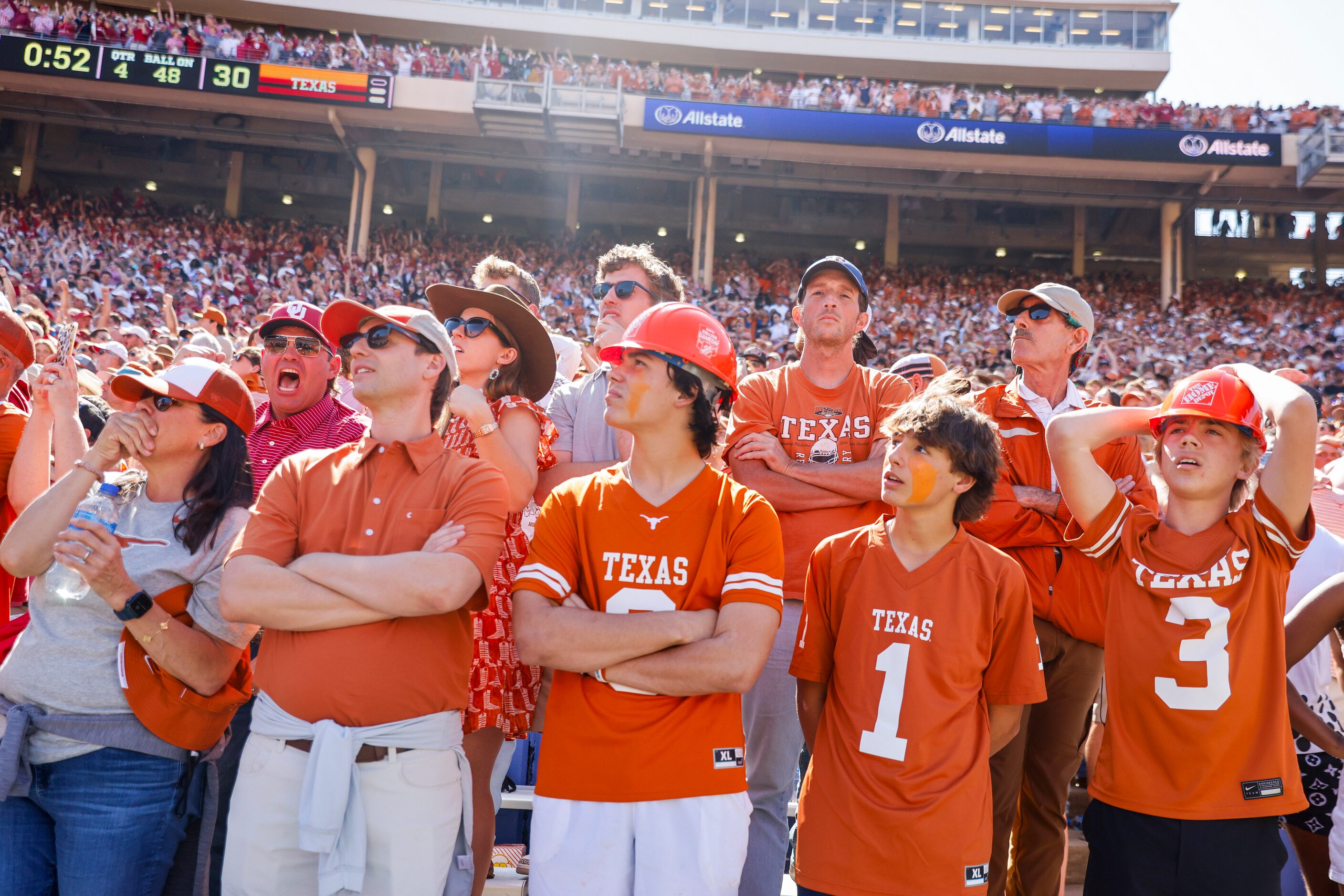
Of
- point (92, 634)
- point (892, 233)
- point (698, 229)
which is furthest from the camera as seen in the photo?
point (892, 233)

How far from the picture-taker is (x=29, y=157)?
27.5 m

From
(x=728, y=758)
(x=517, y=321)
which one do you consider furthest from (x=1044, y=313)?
(x=728, y=758)

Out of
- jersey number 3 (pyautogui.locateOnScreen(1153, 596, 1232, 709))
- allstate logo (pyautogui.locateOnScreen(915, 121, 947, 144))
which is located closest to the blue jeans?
jersey number 3 (pyautogui.locateOnScreen(1153, 596, 1232, 709))

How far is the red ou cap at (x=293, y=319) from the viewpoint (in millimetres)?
3625

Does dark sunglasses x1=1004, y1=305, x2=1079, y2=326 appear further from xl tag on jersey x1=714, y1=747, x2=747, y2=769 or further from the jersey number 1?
xl tag on jersey x1=714, y1=747, x2=747, y2=769

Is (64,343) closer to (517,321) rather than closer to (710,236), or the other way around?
(517,321)

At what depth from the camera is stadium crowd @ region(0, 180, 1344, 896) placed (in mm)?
2201

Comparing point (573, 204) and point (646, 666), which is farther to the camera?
point (573, 204)

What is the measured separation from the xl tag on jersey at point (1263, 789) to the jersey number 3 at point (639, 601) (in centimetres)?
170

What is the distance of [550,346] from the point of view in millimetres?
3266

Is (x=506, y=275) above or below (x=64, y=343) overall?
above

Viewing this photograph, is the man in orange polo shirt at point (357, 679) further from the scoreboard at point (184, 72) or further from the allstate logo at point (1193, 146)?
the allstate logo at point (1193, 146)

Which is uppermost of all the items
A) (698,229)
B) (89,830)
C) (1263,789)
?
(698,229)

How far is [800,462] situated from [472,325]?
1.31 meters
